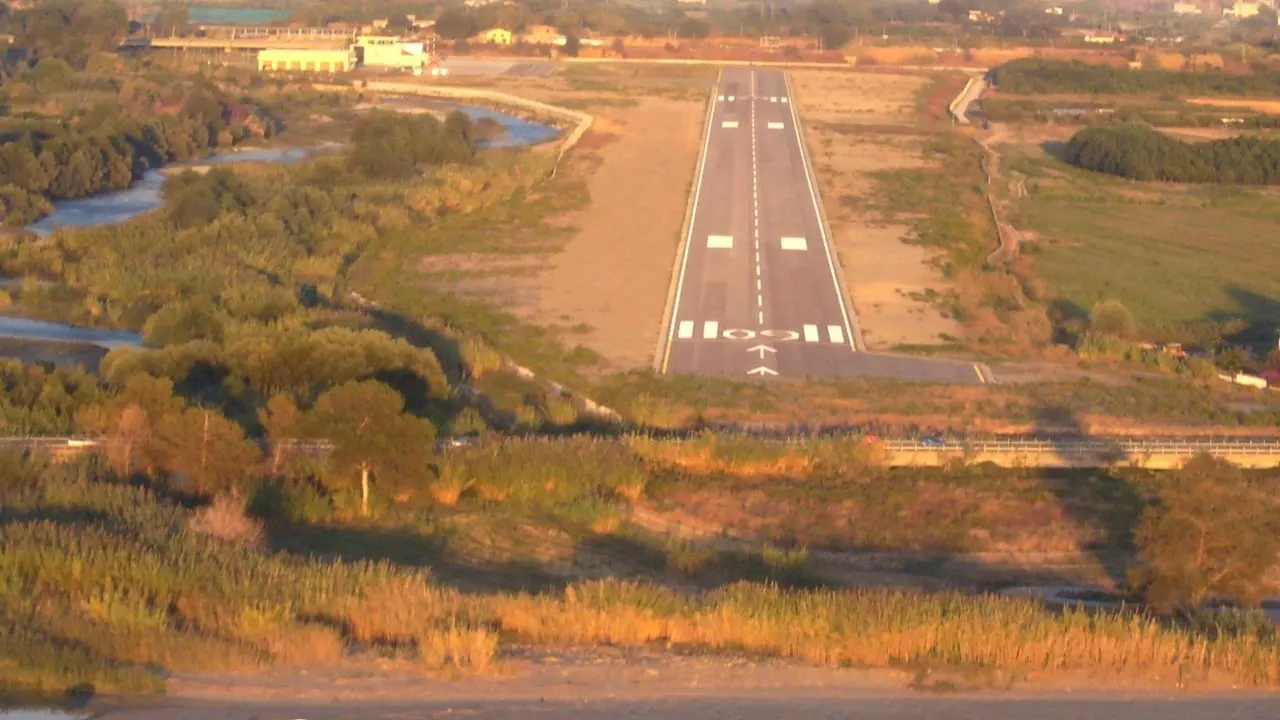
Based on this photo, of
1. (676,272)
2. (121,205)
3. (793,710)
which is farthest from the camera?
(121,205)

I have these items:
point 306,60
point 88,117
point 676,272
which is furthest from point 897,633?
point 306,60

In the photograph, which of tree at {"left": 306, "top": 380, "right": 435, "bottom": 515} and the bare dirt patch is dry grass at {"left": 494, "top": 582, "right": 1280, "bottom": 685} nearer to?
tree at {"left": 306, "top": 380, "right": 435, "bottom": 515}

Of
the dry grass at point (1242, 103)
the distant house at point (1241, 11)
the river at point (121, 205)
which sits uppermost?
the distant house at point (1241, 11)

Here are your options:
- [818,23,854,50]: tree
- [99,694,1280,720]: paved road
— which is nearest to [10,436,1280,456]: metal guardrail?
[99,694,1280,720]: paved road

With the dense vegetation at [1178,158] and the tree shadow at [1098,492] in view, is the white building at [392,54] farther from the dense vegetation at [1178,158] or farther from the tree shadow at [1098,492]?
the tree shadow at [1098,492]

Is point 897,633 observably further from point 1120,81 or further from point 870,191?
point 1120,81

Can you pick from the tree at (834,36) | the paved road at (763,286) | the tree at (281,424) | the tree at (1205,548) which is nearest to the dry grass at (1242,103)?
the paved road at (763,286)
